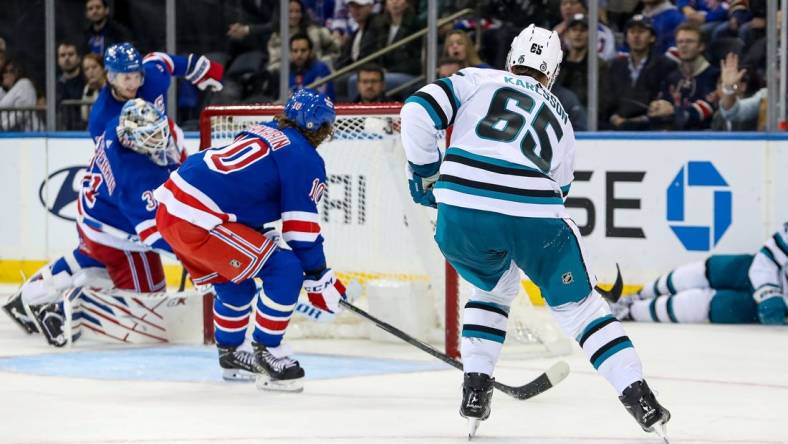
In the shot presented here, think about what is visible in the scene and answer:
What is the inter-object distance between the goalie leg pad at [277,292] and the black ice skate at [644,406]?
4.27ft

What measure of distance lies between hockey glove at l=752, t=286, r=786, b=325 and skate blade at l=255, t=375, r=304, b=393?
2525 millimetres

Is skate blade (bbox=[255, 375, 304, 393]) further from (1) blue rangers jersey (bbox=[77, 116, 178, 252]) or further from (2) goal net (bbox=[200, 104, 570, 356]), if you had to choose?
(1) blue rangers jersey (bbox=[77, 116, 178, 252])

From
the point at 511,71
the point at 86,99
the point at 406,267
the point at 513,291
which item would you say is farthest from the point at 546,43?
the point at 86,99

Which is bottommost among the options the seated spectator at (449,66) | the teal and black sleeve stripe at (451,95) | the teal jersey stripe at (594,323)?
the teal jersey stripe at (594,323)

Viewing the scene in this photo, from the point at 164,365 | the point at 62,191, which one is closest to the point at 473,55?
the point at 62,191

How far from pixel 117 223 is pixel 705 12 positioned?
9.64 feet

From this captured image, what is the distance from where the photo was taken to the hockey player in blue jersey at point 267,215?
14.3 feet

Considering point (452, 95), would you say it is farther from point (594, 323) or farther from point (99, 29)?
point (99, 29)

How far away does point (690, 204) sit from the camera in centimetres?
669

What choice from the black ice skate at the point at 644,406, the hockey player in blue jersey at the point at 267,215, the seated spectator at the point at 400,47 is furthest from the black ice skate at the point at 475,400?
the seated spectator at the point at 400,47

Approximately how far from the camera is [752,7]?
263 inches

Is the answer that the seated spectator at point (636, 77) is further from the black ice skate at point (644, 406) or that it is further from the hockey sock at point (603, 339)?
the black ice skate at point (644, 406)

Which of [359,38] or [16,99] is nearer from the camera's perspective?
[359,38]

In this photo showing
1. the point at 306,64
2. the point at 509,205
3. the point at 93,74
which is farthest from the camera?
the point at 93,74
